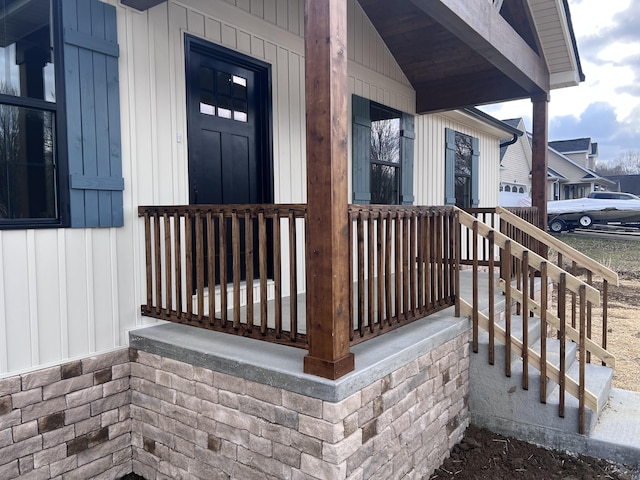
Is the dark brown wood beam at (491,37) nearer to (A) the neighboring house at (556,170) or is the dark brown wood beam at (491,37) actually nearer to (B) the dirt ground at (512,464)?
(B) the dirt ground at (512,464)

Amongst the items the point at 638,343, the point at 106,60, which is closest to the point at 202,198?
the point at 106,60

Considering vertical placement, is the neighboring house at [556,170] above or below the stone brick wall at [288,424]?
above

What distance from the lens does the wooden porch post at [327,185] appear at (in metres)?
2.15

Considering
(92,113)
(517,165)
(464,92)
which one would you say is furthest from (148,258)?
(517,165)

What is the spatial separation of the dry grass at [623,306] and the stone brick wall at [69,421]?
4308 millimetres

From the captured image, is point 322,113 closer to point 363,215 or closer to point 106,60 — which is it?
point 363,215

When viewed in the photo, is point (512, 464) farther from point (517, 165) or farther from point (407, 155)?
point (517, 165)

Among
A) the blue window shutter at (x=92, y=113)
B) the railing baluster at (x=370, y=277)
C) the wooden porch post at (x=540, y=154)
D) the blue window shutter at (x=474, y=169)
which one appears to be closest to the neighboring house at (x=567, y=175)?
the blue window shutter at (x=474, y=169)

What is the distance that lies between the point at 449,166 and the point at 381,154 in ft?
6.18

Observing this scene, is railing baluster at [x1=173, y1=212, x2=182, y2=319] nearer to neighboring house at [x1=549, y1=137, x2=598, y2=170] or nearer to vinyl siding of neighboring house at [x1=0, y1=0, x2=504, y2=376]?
vinyl siding of neighboring house at [x1=0, y1=0, x2=504, y2=376]

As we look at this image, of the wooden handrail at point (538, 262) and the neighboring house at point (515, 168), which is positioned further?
the neighboring house at point (515, 168)

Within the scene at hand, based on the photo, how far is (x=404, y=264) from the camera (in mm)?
2951

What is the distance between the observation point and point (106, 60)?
9.55ft

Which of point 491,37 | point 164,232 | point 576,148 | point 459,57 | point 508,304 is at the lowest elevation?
point 508,304
